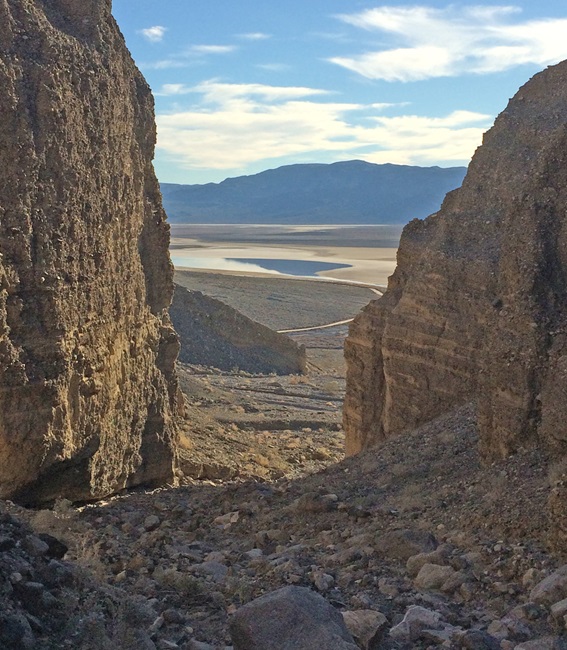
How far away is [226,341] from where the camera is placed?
37594mm

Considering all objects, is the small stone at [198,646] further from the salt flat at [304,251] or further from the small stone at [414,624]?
the salt flat at [304,251]

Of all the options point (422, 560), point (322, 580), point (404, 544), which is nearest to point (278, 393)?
point (404, 544)

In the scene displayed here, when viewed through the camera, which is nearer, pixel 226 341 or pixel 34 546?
pixel 34 546

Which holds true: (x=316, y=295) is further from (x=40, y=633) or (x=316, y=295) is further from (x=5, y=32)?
(x=40, y=633)

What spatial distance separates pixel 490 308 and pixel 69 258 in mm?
6356

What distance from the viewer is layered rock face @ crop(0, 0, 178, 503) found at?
36.1 ft

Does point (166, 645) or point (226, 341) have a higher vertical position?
point (166, 645)

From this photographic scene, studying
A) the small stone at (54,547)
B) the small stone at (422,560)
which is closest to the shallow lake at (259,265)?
the small stone at (422,560)

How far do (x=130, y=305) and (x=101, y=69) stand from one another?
141 inches

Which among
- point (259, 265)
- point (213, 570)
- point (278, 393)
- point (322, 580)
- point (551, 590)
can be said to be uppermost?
point (259, 265)

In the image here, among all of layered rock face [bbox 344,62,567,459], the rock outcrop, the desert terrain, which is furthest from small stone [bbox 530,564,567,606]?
the rock outcrop

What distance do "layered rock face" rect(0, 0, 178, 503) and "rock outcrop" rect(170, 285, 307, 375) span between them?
21.2 meters

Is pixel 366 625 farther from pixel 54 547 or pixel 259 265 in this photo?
pixel 259 265

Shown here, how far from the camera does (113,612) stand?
6.33m
